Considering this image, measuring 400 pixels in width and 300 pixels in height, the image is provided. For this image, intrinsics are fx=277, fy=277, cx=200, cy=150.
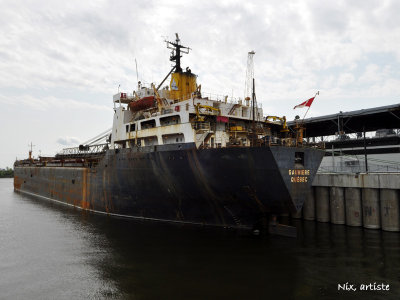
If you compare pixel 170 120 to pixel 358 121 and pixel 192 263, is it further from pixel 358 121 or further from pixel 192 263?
pixel 358 121

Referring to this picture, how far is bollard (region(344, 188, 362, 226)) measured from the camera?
2069 cm

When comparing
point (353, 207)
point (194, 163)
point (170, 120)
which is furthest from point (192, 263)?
point (353, 207)

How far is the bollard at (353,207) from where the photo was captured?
20.7 metres

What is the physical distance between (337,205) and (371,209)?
8.53 ft

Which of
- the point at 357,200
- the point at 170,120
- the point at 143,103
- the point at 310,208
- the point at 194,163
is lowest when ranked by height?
the point at 310,208

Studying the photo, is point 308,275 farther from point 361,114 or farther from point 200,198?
point 361,114

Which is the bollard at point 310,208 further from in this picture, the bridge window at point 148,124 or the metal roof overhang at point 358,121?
the bridge window at point 148,124

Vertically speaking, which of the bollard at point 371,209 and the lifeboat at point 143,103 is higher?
the lifeboat at point 143,103

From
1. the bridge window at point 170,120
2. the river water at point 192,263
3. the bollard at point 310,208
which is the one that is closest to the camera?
the river water at point 192,263

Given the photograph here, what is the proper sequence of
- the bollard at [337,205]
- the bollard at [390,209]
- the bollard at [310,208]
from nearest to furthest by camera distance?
the bollard at [390,209]
the bollard at [337,205]
the bollard at [310,208]

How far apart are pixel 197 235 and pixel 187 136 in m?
6.87

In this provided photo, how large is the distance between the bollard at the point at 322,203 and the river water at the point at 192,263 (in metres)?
1.72

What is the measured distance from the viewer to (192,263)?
556 inches

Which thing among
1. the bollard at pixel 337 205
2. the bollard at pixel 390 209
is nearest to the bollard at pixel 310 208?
the bollard at pixel 337 205
